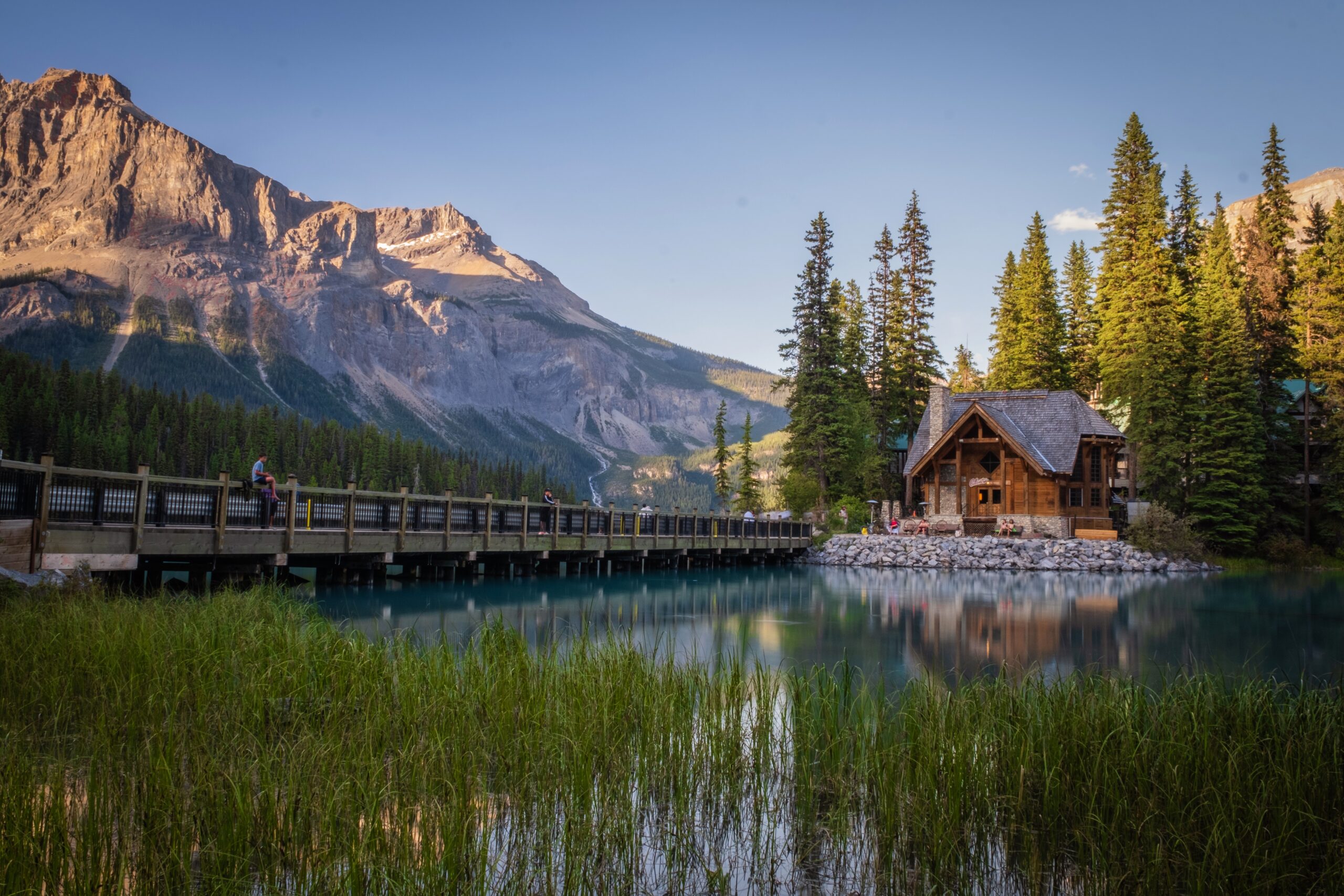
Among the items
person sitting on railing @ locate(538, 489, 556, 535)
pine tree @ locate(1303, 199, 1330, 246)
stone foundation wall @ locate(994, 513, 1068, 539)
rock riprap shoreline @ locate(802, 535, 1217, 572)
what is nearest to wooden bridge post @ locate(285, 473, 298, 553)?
person sitting on railing @ locate(538, 489, 556, 535)

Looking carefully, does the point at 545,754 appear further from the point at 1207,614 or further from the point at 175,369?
the point at 175,369

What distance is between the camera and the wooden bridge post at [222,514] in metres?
17.6

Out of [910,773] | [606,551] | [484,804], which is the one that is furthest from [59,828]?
[606,551]

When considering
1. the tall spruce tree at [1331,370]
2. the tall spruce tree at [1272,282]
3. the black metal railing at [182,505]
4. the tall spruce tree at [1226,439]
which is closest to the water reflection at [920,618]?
the black metal railing at [182,505]

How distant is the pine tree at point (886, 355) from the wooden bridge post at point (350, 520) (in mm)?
37377

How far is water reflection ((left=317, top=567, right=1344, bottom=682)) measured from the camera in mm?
13414

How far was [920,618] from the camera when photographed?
2014 cm

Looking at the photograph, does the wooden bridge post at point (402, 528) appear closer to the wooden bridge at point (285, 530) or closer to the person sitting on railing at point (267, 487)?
the wooden bridge at point (285, 530)

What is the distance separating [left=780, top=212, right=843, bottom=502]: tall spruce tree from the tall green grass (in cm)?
4356

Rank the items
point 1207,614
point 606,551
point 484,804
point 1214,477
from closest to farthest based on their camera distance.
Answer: point 484,804, point 1207,614, point 606,551, point 1214,477

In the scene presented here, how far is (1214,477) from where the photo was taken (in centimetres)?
4425

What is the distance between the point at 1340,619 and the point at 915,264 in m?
40.1

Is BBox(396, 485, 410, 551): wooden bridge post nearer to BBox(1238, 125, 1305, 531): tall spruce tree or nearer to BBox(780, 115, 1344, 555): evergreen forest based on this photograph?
BBox(780, 115, 1344, 555): evergreen forest

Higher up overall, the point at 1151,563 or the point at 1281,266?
the point at 1281,266
